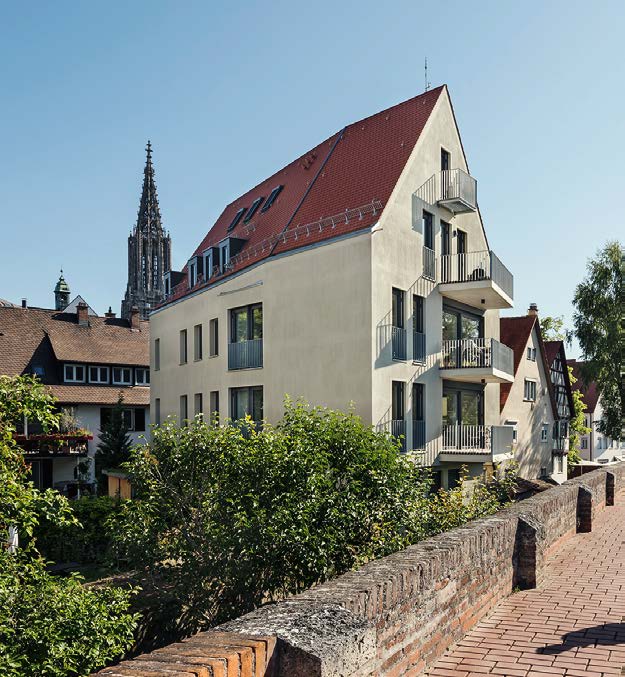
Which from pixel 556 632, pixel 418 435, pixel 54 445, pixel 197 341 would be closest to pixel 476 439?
pixel 418 435

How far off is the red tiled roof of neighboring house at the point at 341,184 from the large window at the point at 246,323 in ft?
4.84

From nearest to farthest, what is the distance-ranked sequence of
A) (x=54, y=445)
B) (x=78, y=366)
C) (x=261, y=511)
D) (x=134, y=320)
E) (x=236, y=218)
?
(x=261, y=511), (x=236, y=218), (x=54, y=445), (x=78, y=366), (x=134, y=320)

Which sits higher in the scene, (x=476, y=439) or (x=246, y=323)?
(x=246, y=323)

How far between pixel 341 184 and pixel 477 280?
5185 millimetres

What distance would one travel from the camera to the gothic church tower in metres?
94.1

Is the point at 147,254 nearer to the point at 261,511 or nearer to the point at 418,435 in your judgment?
the point at 418,435

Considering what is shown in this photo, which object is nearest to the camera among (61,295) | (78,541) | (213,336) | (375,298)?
(375,298)

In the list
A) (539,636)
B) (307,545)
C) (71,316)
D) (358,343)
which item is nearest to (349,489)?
(307,545)

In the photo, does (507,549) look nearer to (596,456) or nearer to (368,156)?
(368,156)

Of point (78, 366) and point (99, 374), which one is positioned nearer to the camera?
point (78, 366)

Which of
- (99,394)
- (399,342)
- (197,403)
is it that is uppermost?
(399,342)

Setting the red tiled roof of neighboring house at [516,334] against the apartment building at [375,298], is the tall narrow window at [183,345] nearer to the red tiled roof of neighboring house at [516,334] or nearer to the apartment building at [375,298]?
the apartment building at [375,298]

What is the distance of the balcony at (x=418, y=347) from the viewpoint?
2158 cm

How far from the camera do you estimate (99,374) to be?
1668 inches
